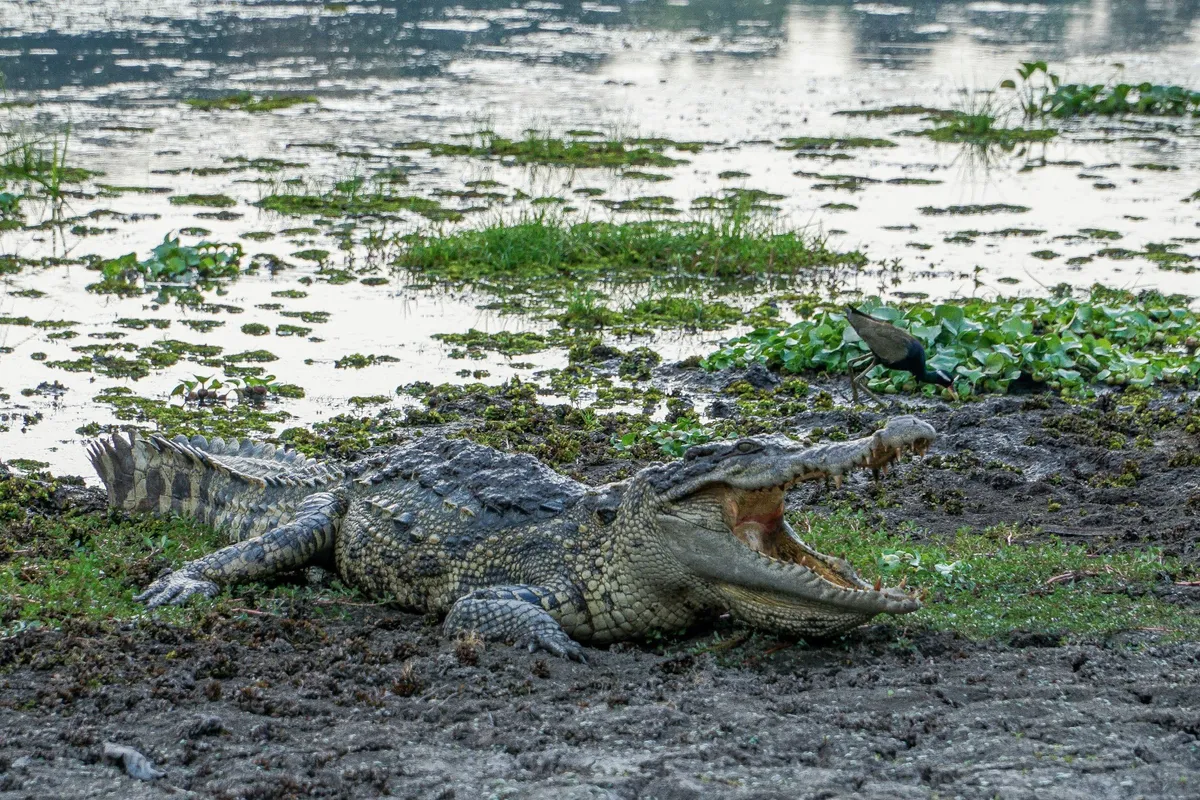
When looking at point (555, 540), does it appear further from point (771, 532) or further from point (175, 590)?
point (175, 590)

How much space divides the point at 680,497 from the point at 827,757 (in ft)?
4.22

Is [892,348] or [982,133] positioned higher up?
[982,133]

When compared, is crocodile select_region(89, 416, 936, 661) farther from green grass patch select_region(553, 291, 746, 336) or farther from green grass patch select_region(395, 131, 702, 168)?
green grass patch select_region(395, 131, 702, 168)

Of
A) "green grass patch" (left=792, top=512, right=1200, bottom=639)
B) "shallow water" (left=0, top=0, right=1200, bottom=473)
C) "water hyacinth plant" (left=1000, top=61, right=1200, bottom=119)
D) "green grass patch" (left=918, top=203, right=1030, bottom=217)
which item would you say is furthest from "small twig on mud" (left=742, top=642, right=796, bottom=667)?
"water hyacinth plant" (left=1000, top=61, right=1200, bottom=119)

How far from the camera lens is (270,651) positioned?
432 cm

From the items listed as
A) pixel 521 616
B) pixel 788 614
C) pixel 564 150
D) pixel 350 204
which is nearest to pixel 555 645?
pixel 521 616

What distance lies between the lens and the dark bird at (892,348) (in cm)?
761

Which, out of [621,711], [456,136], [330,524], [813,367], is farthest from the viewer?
[456,136]

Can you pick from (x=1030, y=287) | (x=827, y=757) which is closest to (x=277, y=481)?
(x=827, y=757)

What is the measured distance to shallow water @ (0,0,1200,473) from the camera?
30.7ft

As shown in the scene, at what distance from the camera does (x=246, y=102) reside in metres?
17.8

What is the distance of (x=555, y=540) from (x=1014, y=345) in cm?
428

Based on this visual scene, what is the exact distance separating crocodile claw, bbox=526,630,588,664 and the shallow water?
3313 mm

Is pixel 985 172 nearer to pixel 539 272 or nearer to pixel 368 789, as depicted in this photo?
pixel 539 272
